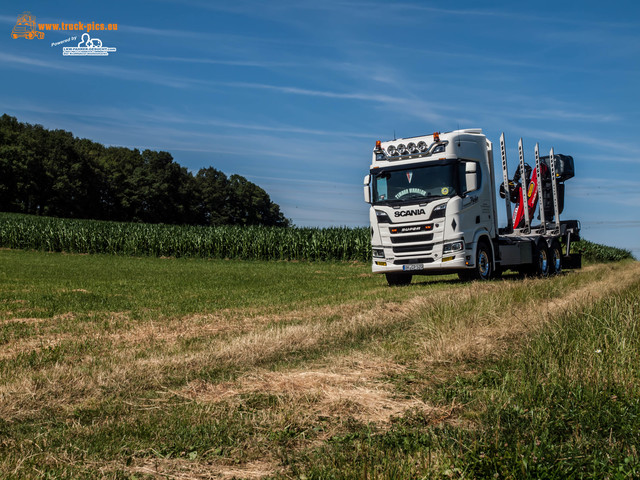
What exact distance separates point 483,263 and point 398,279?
2.69m

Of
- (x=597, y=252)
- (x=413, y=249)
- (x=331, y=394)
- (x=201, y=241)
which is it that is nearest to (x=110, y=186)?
(x=201, y=241)

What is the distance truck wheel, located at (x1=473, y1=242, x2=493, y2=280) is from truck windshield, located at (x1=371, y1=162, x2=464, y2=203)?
2.33 m

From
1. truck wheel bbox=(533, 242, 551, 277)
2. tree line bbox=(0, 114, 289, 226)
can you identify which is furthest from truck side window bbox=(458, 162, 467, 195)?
tree line bbox=(0, 114, 289, 226)

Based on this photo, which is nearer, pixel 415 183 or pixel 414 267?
pixel 415 183

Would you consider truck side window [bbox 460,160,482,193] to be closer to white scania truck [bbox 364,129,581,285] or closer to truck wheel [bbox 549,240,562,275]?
white scania truck [bbox 364,129,581,285]

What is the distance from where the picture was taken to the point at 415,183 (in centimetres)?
1781

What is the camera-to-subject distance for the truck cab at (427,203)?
686 inches

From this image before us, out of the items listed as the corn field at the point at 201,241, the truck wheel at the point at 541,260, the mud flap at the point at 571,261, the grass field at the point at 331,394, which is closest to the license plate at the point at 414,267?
the truck wheel at the point at 541,260

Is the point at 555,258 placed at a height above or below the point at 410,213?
below

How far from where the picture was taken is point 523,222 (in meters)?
22.0

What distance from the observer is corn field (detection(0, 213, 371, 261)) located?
39.3m

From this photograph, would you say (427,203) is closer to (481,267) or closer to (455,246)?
(455,246)

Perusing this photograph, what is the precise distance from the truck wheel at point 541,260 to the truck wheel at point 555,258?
0.76 ft

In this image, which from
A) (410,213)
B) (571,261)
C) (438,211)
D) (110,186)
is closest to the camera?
(438,211)
